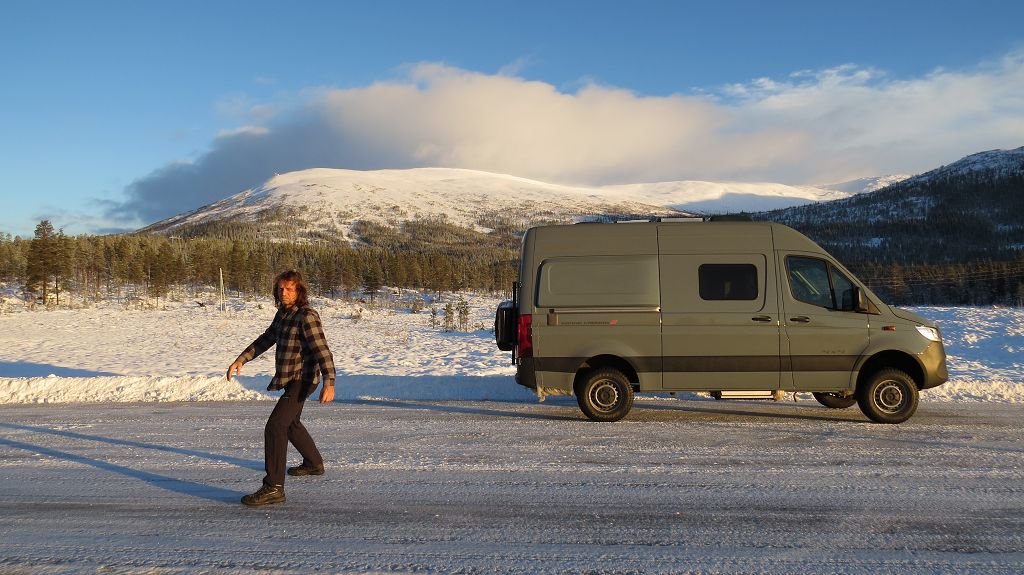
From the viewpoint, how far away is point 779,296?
28.0 ft

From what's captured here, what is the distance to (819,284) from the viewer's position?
861cm

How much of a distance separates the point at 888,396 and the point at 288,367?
7.44 m

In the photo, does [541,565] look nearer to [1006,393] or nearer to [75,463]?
[75,463]

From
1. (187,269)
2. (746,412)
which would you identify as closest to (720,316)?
(746,412)

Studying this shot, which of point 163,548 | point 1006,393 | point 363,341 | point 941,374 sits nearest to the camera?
point 163,548

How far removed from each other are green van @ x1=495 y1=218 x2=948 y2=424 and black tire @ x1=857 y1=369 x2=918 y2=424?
1 cm

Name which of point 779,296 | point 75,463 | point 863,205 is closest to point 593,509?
point 779,296

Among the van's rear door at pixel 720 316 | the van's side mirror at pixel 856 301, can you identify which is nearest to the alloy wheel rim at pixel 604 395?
the van's rear door at pixel 720 316

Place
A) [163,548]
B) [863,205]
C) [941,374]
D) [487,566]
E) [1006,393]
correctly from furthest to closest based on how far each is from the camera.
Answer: [863,205], [1006,393], [941,374], [163,548], [487,566]

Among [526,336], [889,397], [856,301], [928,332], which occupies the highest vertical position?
[856,301]

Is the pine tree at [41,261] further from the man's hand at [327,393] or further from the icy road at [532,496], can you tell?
the man's hand at [327,393]

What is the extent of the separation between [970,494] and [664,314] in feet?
12.6

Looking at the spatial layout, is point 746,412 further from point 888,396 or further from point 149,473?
point 149,473

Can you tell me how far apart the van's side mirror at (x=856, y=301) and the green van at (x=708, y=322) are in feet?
0.04
